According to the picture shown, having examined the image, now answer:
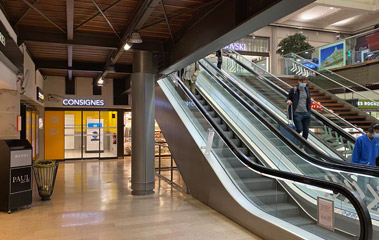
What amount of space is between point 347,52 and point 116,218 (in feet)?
36.1

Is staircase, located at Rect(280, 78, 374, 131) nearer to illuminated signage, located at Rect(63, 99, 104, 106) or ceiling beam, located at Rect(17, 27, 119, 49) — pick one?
ceiling beam, located at Rect(17, 27, 119, 49)

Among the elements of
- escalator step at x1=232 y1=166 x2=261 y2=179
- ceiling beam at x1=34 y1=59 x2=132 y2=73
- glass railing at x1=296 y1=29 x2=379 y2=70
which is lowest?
escalator step at x1=232 y1=166 x2=261 y2=179

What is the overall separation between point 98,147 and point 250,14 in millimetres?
12431

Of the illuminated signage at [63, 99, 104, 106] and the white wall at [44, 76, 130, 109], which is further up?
the white wall at [44, 76, 130, 109]

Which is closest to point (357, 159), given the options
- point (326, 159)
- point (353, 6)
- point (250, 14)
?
point (326, 159)

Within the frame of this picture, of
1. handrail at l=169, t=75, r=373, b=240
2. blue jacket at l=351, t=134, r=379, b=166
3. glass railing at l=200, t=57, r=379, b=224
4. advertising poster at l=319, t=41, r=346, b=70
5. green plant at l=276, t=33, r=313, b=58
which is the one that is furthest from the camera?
green plant at l=276, t=33, r=313, b=58

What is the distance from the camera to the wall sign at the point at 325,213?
3.53 metres

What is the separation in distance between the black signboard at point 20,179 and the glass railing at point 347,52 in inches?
421

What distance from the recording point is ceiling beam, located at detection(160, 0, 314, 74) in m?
3.34

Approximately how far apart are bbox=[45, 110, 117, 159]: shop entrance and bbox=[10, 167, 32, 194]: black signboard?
8318 mm

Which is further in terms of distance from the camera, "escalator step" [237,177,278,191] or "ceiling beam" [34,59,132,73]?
"ceiling beam" [34,59,132,73]

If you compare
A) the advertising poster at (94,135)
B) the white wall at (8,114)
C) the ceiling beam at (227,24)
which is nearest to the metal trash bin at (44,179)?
the white wall at (8,114)

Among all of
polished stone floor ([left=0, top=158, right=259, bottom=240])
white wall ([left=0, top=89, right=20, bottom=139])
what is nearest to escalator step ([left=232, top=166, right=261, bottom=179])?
polished stone floor ([left=0, top=158, right=259, bottom=240])

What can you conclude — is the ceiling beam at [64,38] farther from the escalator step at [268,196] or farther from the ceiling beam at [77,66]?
the escalator step at [268,196]
